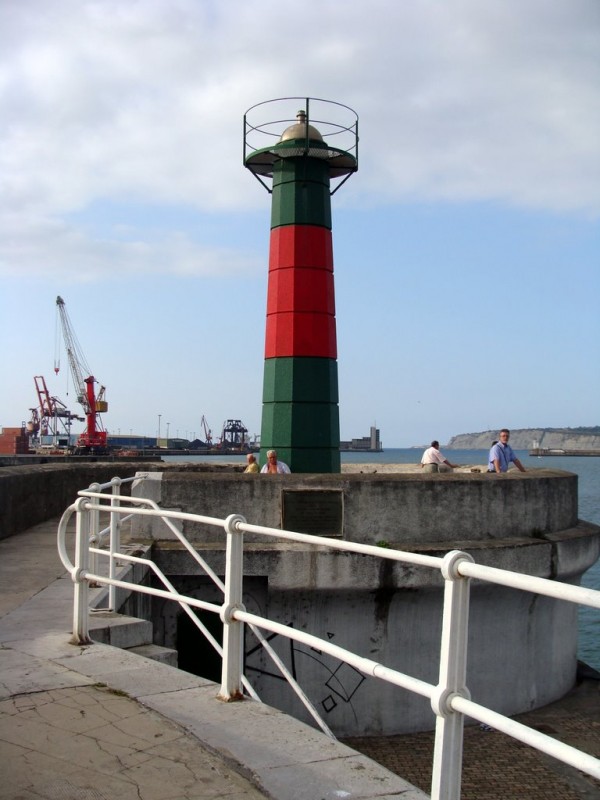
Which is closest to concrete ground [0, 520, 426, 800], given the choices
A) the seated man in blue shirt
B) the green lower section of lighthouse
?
the seated man in blue shirt

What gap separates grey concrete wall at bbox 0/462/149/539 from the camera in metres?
10.7

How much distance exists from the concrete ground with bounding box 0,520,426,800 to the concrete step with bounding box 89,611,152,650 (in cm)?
33

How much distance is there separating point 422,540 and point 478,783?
2403 millimetres

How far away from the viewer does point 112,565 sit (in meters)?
6.08

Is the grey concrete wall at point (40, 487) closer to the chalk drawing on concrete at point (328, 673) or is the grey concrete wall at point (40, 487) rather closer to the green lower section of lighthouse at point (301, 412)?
the green lower section of lighthouse at point (301, 412)

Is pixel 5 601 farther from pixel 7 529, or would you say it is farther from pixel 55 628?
pixel 7 529

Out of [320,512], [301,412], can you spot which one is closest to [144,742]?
[320,512]

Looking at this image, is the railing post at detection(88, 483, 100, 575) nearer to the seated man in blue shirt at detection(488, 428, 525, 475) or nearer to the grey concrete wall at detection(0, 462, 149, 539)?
the grey concrete wall at detection(0, 462, 149, 539)

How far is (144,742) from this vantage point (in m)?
3.78

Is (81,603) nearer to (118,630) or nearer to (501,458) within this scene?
(118,630)

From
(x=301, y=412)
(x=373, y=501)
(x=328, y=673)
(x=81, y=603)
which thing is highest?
(x=301, y=412)

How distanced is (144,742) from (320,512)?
5.06 meters

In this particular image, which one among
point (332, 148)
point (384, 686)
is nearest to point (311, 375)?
point (332, 148)

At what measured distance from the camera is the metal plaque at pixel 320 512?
28.7ft
